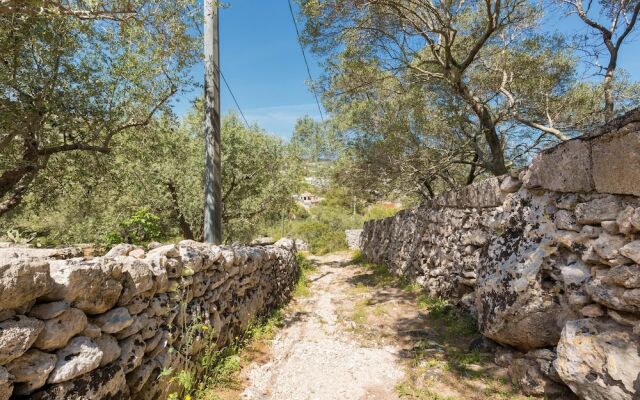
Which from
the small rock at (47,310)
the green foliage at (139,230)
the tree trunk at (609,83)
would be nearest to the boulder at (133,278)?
the small rock at (47,310)

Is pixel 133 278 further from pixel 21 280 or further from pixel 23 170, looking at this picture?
pixel 23 170

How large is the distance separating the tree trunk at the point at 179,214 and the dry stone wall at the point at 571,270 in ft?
31.0

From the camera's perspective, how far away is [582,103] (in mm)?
8508

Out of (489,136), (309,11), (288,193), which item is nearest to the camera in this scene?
(309,11)

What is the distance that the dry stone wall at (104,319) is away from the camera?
1.68 m

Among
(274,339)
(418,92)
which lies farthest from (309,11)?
(274,339)

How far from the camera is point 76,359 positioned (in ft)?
6.37

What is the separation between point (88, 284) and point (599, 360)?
3725 mm

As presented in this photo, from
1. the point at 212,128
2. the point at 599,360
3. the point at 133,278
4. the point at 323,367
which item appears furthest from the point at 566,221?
the point at 212,128

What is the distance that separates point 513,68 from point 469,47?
139 cm

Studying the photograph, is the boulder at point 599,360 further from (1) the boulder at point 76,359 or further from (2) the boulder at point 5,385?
(2) the boulder at point 5,385

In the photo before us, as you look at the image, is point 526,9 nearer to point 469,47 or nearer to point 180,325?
point 469,47

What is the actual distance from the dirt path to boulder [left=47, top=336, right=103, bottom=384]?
6.09 ft

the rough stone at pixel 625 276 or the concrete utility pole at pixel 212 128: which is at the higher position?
the concrete utility pole at pixel 212 128
